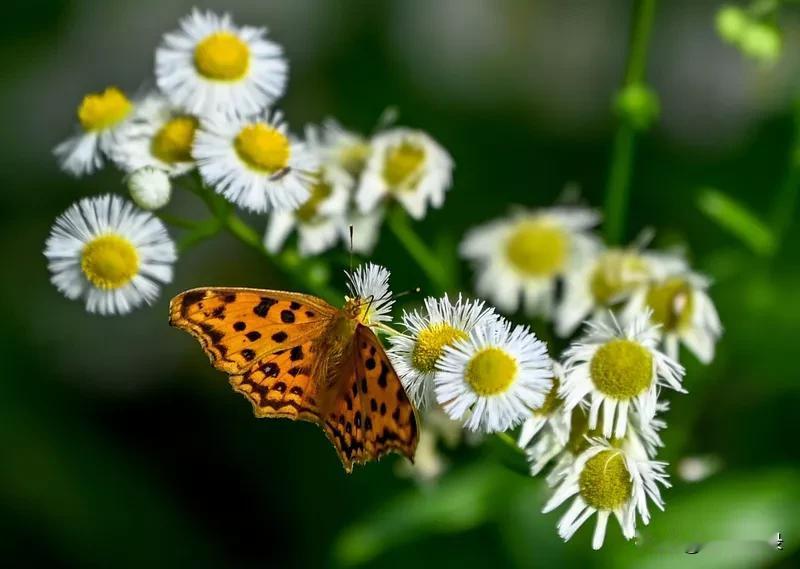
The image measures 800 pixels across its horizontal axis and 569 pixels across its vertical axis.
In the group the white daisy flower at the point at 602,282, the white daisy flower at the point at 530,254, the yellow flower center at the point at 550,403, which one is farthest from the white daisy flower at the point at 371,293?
the white daisy flower at the point at 530,254

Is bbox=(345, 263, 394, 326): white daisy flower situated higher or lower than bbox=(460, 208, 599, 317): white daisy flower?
lower

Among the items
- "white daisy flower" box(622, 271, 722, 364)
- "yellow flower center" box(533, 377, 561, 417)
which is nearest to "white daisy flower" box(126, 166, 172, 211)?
"yellow flower center" box(533, 377, 561, 417)

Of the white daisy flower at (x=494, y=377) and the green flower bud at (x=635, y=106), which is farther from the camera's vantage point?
the green flower bud at (x=635, y=106)

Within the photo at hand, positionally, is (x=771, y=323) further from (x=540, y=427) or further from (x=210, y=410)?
(x=210, y=410)

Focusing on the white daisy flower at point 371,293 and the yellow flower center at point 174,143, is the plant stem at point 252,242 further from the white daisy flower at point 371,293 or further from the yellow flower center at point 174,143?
the white daisy flower at point 371,293

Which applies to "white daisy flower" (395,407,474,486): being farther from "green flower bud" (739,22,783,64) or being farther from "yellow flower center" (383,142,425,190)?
"green flower bud" (739,22,783,64)

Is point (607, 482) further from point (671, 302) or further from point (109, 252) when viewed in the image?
point (109, 252)
